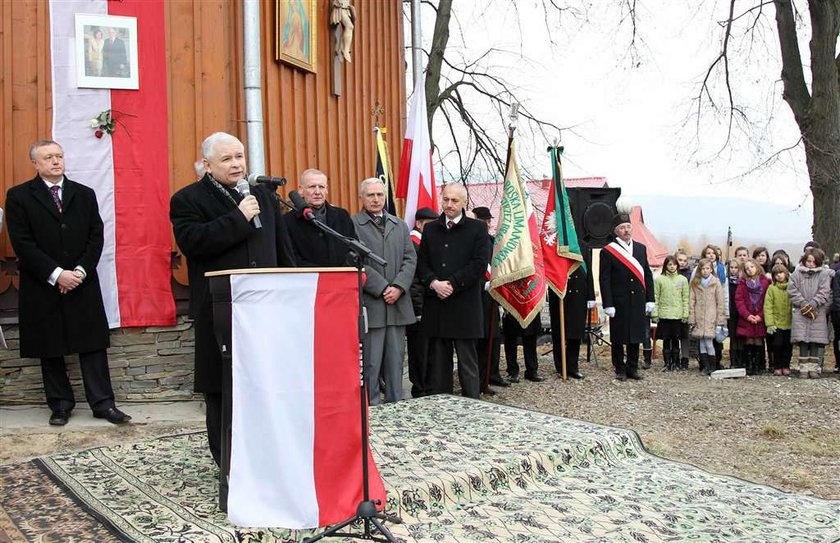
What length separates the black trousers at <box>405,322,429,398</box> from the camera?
24.9 feet

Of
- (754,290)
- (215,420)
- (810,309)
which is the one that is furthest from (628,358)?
(215,420)

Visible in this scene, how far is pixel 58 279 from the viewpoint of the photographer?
5578mm

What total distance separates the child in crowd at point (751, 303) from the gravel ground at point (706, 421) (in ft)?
1.75

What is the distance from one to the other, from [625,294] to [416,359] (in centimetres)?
289

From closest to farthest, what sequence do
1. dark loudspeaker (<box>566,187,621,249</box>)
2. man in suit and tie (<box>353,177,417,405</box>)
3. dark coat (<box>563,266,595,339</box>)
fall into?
man in suit and tie (<box>353,177,417,405</box>) → dark coat (<box>563,266,595,339</box>) → dark loudspeaker (<box>566,187,621,249</box>)

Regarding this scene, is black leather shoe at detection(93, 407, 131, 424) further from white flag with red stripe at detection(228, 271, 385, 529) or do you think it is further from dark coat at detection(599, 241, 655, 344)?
dark coat at detection(599, 241, 655, 344)

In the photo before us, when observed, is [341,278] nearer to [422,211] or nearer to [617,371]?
[422,211]

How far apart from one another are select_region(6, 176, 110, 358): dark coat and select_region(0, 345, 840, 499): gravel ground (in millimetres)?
627

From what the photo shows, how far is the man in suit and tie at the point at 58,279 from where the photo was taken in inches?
222

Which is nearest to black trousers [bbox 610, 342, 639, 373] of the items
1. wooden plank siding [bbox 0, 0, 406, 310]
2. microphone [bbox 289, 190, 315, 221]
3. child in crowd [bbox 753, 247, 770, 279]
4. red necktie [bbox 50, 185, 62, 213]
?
child in crowd [bbox 753, 247, 770, 279]

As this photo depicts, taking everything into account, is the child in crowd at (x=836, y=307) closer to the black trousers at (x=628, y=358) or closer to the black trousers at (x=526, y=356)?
the black trousers at (x=628, y=358)

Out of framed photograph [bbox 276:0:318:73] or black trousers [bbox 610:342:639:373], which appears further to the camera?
black trousers [bbox 610:342:639:373]

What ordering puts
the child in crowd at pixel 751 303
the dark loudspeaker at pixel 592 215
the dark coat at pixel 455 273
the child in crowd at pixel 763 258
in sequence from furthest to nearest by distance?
the dark loudspeaker at pixel 592 215
the child in crowd at pixel 763 258
the child in crowd at pixel 751 303
the dark coat at pixel 455 273

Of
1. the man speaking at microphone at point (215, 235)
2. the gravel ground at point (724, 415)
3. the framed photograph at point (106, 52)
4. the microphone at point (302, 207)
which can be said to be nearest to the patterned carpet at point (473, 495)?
the man speaking at microphone at point (215, 235)
